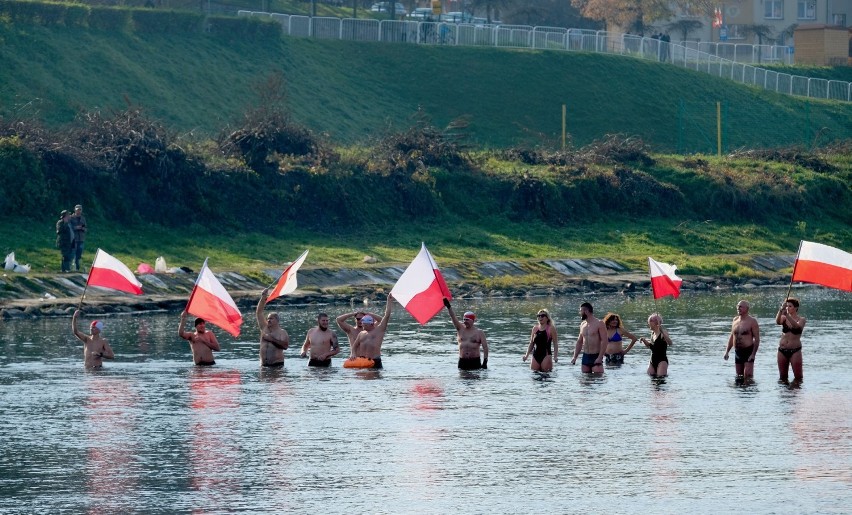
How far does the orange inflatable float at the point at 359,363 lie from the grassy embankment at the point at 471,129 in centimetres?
1640

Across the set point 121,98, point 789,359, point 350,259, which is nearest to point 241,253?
point 350,259

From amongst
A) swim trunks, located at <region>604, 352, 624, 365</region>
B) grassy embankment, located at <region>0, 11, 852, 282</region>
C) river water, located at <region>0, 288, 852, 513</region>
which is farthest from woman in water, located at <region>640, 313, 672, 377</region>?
grassy embankment, located at <region>0, 11, 852, 282</region>

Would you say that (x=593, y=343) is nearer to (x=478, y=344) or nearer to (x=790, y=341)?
(x=478, y=344)

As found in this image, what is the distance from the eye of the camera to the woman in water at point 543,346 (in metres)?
34.0

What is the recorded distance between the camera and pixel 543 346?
34094 millimetres

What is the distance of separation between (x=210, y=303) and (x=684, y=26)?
96.7m

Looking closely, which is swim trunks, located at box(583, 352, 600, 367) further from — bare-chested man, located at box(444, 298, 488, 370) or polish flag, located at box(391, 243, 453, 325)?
polish flag, located at box(391, 243, 453, 325)

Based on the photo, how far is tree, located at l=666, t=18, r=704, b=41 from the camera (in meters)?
126

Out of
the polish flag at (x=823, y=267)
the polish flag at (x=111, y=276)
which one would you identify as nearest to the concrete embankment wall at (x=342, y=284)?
the polish flag at (x=111, y=276)

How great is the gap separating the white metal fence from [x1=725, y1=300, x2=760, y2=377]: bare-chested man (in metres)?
55.3

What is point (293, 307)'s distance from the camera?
161 feet

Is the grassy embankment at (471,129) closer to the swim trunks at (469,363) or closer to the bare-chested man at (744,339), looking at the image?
the swim trunks at (469,363)

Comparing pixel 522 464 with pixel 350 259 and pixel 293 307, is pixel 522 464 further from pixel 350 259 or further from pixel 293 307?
pixel 350 259

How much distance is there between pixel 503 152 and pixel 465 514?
5088 centimetres
